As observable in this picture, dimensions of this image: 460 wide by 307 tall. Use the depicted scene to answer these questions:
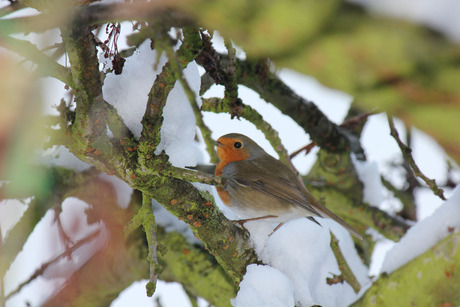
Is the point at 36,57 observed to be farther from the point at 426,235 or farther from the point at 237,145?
the point at 237,145

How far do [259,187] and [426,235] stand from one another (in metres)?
1.72

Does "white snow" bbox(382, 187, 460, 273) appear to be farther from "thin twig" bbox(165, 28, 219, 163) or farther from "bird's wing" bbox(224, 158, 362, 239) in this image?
"bird's wing" bbox(224, 158, 362, 239)

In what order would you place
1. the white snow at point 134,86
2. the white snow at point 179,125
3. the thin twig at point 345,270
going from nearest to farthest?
the white snow at point 134,86 → the white snow at point 179,125 → the thin twig at point 345,270

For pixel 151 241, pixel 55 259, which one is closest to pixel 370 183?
pixel 55 259

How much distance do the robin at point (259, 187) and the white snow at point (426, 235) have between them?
109cm

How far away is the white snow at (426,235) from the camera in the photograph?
1.63 metres

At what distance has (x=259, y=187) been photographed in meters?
3.33

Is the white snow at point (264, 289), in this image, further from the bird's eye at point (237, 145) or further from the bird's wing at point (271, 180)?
the bird's eye at point (237, 145)

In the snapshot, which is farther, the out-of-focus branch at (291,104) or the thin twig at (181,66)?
the out-of-focus branch at (291,104)

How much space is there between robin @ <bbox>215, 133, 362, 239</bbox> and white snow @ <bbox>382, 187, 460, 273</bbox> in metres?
1.09

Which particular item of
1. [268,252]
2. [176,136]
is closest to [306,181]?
[268,252]

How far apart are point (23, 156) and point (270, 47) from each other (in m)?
0.99

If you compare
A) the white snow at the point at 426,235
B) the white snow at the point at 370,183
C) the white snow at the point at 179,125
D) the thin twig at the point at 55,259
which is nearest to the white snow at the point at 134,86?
the white snow at the point at 179,125

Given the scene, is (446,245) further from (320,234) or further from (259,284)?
(320,234)
